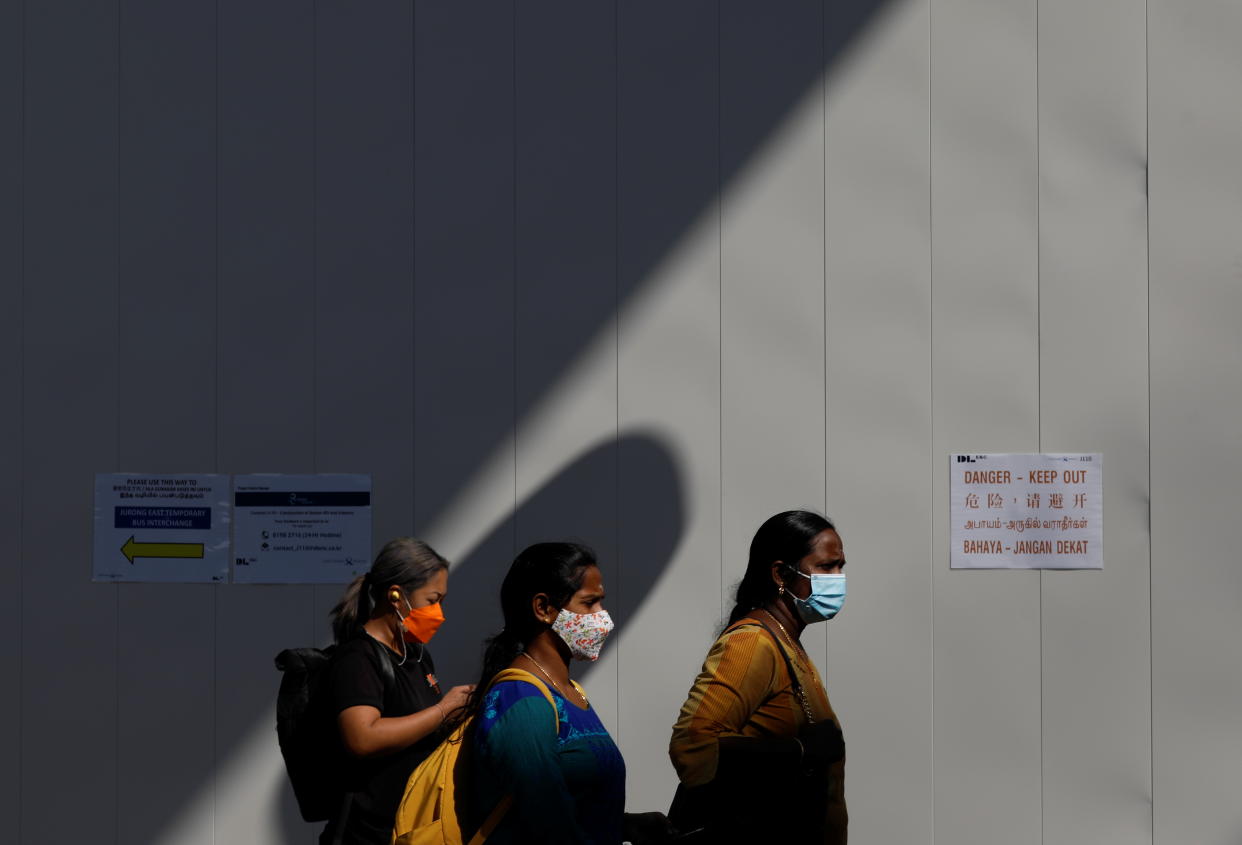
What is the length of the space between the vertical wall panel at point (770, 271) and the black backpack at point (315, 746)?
66.7 inches

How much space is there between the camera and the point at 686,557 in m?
4.79

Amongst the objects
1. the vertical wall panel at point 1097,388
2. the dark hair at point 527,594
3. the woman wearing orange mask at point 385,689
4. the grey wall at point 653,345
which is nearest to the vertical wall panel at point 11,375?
the grey wall at point 653,345

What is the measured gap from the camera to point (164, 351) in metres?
5.14

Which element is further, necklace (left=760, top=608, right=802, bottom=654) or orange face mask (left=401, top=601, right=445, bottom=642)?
orange face mask (left=401, top=601, right=445, bottom=642)

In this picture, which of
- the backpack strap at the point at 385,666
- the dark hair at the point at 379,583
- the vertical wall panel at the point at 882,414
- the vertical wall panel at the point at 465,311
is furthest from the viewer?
the vertical wall panel at the point at 465,311

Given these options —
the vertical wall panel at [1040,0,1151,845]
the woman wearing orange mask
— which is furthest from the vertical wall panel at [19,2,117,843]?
the vertical wall panel at [1040,0,1151,845]

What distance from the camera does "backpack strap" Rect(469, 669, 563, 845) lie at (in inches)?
111

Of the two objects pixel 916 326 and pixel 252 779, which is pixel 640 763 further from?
pixel 916 326

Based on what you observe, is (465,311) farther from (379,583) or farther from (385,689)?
(385,689)

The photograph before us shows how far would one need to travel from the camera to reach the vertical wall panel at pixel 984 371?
182 inches

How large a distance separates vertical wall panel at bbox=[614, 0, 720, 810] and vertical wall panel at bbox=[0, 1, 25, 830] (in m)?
2.56

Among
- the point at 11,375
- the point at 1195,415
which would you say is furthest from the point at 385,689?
the point at 1195,415

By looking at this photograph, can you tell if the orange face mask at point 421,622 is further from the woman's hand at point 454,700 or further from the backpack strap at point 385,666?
the woman's hand at point 454,700

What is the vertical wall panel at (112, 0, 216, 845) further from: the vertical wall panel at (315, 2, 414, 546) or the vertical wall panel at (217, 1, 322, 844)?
the vertical wall panel at (315, 2, 414, 546)
